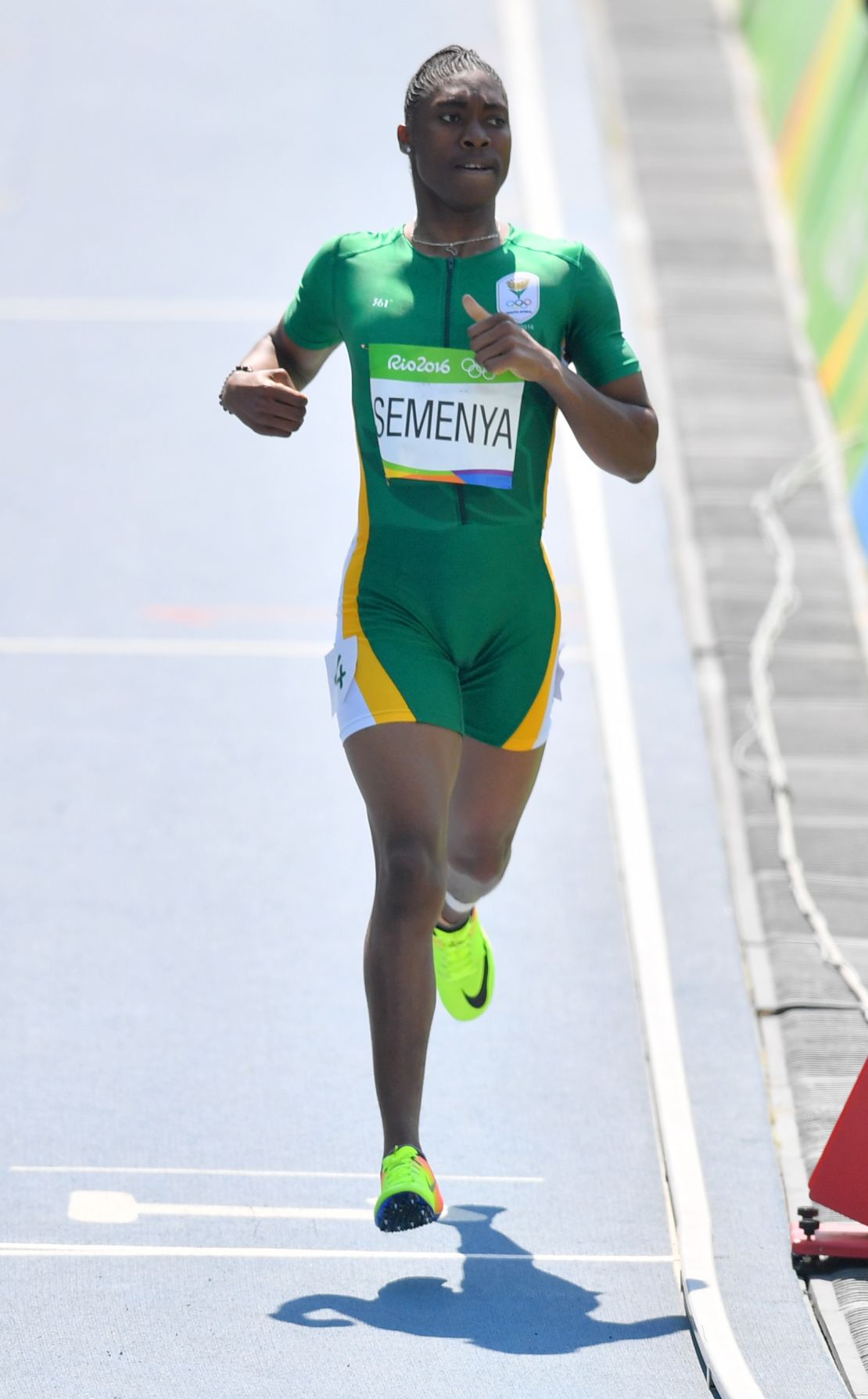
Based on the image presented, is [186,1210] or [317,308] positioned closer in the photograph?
[317,308]

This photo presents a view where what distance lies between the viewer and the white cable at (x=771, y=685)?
216 inches

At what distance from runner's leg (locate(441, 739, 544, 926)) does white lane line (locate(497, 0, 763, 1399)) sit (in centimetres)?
79

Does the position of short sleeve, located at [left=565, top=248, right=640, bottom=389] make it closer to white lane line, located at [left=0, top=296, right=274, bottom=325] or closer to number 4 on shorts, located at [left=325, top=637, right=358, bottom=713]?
number 4 on shorts, located at [left=325, top=637, right=358, bottom=713]

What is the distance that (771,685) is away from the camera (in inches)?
275

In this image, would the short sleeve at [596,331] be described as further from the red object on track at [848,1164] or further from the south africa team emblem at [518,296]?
the red object on track at [848,1164]

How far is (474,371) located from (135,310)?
5752 millimetres

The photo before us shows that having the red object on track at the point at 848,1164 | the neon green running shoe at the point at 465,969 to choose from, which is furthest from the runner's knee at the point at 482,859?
the red object on track at the point at 848,1164

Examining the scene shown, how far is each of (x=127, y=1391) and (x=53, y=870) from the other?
85.2 inches

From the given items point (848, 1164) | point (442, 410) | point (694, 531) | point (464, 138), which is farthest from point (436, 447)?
point (694, 531)

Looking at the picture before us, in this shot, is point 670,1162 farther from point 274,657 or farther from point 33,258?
point 33,258

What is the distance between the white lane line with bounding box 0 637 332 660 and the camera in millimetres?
6707

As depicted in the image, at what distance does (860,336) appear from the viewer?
8430 millimetres

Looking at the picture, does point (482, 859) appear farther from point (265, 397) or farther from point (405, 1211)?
point (265, 397)

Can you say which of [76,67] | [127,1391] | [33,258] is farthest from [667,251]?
[127,1391]
